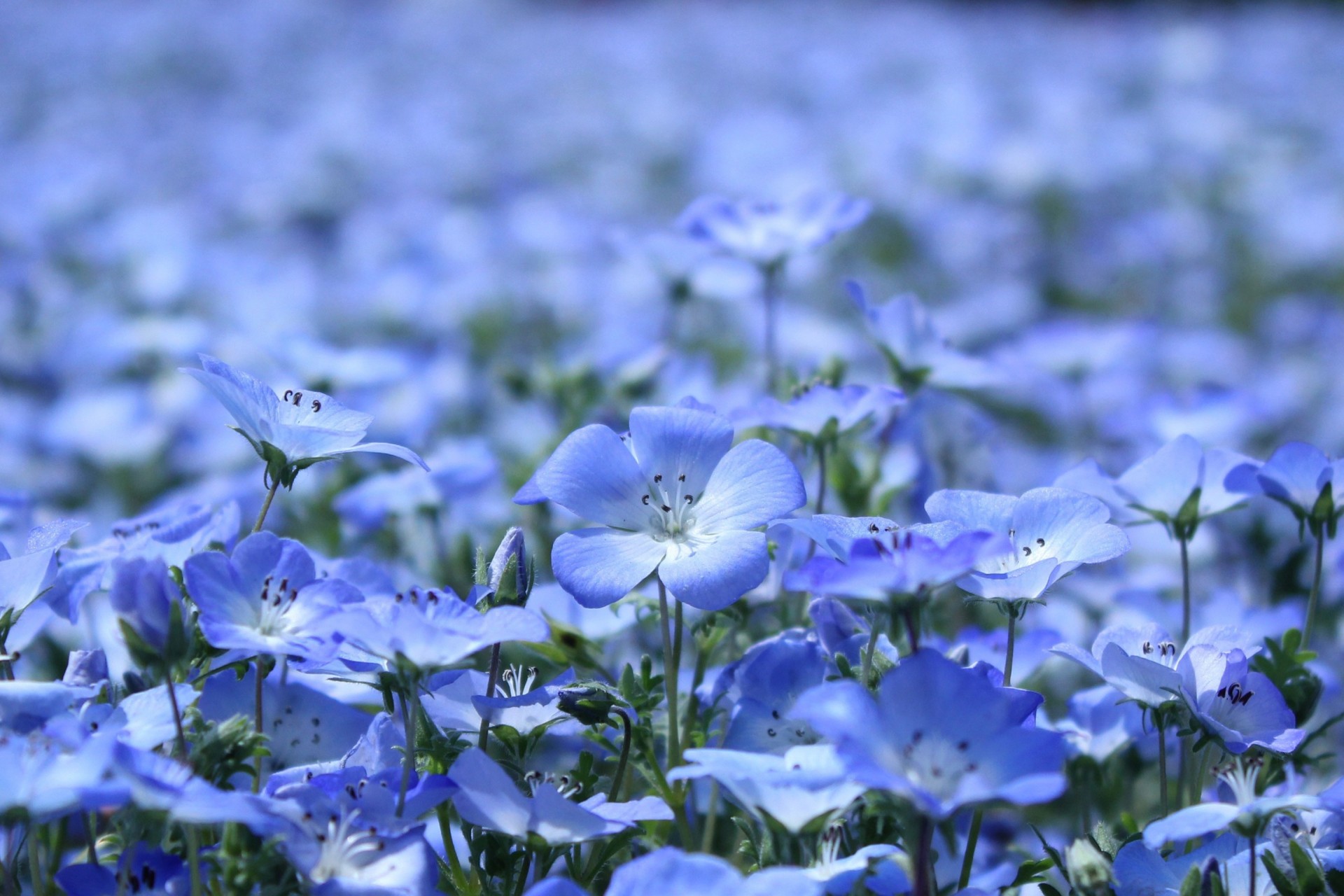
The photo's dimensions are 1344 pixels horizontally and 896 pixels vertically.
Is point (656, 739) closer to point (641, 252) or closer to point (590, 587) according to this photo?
point (590, 587)

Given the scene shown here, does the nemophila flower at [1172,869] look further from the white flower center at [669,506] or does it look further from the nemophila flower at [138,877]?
the nemophila flower at [138,877]

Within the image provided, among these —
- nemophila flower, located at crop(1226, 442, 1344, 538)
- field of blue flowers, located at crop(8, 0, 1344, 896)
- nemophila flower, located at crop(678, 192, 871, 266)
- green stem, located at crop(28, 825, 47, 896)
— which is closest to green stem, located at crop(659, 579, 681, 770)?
field of blue flowers, located at crop(8, 0, 1344, 896)

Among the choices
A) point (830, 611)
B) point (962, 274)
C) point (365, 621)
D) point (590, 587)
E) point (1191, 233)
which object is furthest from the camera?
point (1191, 233)

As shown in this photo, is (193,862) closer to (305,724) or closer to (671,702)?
(305,724)

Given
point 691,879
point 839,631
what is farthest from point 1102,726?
point 691,879

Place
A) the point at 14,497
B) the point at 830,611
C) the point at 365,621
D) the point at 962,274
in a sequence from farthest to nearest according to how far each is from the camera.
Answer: the point at 962,274 < the point at 14,497 < the point at 830,611 < the point at 365,621

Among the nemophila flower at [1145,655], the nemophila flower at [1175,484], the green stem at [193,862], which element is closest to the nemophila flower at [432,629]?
the green stem at [193,862]

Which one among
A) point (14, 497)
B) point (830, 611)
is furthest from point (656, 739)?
point (14, 497)
